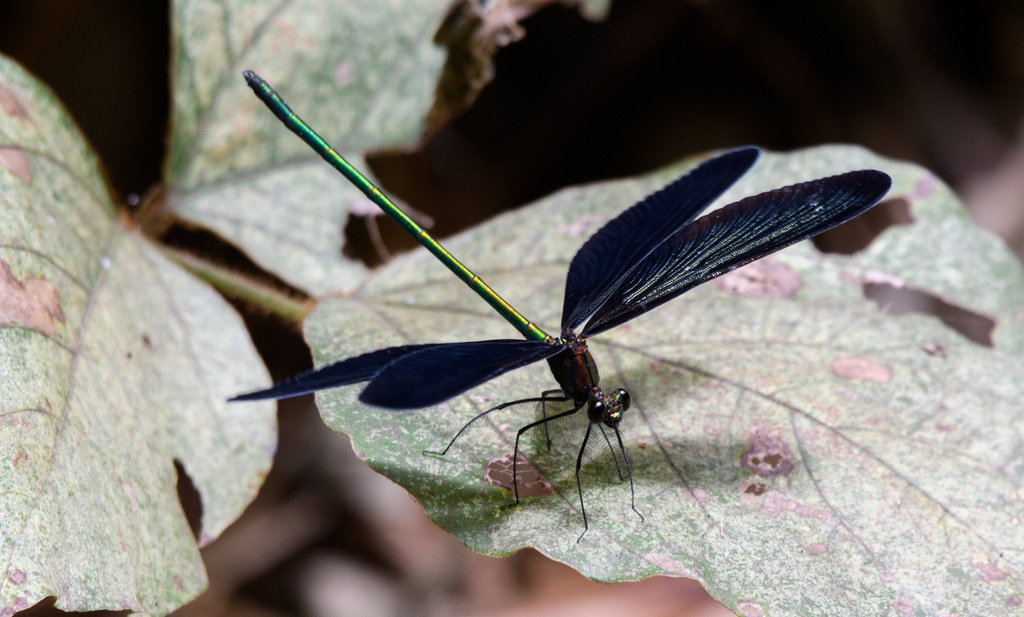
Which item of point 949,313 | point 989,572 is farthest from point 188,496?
point 949,313

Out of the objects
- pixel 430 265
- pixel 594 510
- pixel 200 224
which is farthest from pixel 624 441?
pixel 200 224

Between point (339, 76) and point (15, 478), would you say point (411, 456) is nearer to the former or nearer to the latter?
point (15, 478)

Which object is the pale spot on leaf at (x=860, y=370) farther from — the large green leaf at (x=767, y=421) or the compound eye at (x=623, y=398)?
the compound eye at (x=623, y=398)

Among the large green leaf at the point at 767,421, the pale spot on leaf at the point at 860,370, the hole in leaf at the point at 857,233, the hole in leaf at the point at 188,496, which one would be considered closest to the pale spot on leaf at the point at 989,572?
the large green leaf at the point at 767,421

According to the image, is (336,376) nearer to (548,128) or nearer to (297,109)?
(297,109)

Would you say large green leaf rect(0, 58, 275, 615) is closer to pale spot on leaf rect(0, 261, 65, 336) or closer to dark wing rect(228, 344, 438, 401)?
pale spot on leaf rect(0, 261, 65, 336)

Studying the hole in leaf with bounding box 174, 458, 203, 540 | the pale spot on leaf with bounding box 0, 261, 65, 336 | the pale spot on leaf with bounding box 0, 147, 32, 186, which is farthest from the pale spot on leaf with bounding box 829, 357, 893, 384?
the pale spot on leaf with bounding box 0, 147, 32, 186
